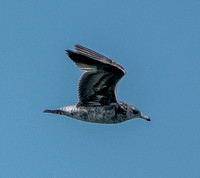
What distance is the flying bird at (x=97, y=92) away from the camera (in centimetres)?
2129

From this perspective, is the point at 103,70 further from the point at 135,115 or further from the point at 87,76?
the point at 135,115

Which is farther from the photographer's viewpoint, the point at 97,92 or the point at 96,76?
the point at 97,92

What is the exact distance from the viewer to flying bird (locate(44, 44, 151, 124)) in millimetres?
21288

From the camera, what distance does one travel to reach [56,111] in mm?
A: 21828

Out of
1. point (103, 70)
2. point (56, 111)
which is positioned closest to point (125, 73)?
point (103, 70)

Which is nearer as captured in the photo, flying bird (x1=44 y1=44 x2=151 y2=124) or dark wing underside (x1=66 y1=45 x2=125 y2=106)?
dark wing underside (x1=66 y1=45 x2=125 y2=106)

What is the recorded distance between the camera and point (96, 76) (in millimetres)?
21672

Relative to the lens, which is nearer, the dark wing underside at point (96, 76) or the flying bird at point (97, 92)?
the dark wing underside at point (96, 76)

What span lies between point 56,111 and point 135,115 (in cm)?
229

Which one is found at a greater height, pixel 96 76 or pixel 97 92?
pixel 96 76

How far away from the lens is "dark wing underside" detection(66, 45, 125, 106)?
21156 mm

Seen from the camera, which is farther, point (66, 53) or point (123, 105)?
point (123, 105)

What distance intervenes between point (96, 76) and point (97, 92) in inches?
21.5

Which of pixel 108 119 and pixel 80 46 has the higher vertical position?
pixel 80 46
